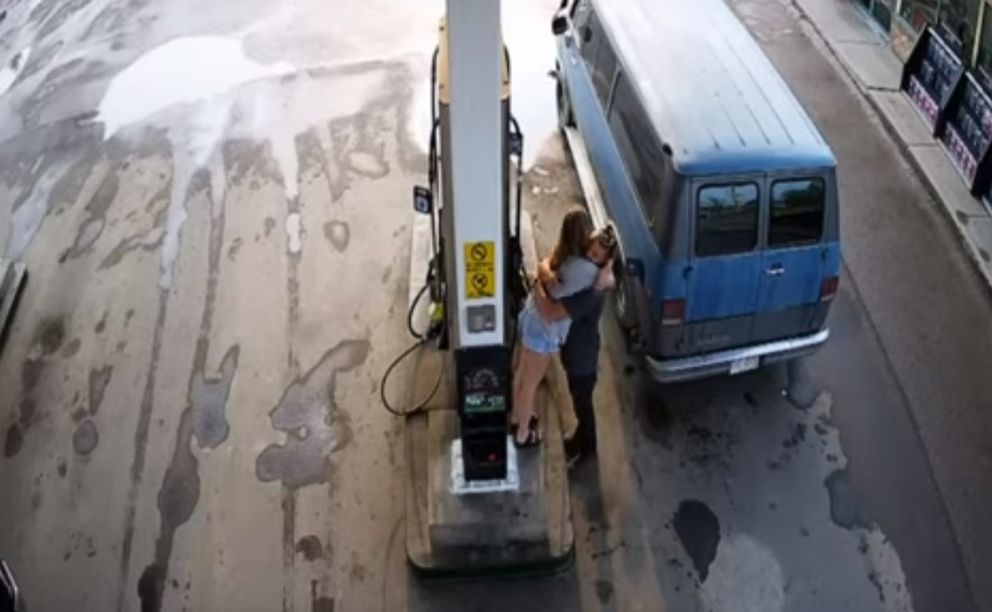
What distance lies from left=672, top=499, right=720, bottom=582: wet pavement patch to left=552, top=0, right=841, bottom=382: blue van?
893 mm

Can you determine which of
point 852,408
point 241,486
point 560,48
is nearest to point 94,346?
point 241,486

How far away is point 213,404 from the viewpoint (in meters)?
7.29

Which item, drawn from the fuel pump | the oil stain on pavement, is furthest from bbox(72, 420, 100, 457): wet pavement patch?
the fuel pump

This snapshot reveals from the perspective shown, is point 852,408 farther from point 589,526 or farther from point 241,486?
point 241,486

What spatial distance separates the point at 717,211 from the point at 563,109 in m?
3.54

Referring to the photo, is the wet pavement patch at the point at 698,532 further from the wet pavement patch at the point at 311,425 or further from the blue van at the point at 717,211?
the wet pavement patch at the point at 311,425

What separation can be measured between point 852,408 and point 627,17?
3435 millimetres

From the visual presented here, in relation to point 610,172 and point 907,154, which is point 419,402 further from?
point 907,154

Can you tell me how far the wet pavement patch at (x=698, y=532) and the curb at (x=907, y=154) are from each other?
10.9ft

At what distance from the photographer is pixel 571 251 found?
5758 millimetres

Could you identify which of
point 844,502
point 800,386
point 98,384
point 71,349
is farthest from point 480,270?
point 71,349

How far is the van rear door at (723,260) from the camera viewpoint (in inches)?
253

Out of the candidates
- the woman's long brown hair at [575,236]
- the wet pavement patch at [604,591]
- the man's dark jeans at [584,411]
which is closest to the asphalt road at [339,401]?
the wet pavement patch at [604,591]

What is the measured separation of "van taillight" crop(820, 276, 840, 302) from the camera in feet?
22.1
